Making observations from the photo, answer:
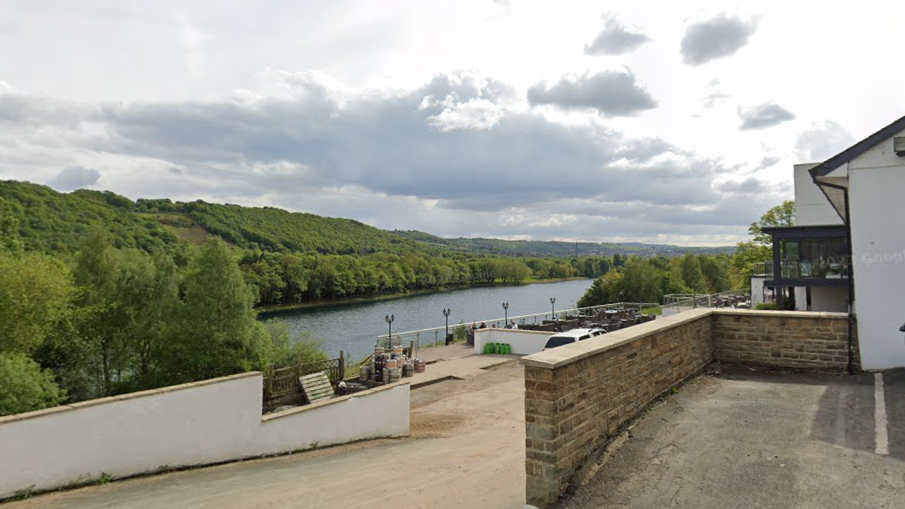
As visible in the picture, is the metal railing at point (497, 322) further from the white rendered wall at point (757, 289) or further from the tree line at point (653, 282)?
the tree line at point (653, 282)

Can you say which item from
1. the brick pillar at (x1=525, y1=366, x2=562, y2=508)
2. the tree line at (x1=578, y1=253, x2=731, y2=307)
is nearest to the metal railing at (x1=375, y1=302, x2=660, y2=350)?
the brick pillar at (x1=525, y1=366, x2=562, y2=508)

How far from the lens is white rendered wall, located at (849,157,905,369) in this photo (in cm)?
823

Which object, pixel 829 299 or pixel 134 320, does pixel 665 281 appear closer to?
pixel 829 299

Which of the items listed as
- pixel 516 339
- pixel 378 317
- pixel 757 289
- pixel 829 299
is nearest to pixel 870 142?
pixel 516 339

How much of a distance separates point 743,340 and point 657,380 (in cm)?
257

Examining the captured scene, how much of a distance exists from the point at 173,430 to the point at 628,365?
28.9 feet

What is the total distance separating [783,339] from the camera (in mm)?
7594

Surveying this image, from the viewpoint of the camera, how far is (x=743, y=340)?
7.81 metres

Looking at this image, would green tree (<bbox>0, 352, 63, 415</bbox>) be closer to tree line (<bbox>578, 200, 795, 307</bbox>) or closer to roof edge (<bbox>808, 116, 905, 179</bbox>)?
roof edge (<bbox>808, 116, 905, 179</bbox>)

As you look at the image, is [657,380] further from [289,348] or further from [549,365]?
[289,348]

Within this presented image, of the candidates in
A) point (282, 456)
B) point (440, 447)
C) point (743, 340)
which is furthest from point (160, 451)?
point (743, 340)

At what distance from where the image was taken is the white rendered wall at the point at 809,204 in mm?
27234

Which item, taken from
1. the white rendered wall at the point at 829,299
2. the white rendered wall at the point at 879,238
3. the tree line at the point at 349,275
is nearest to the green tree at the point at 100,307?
the white rendered wall at the point at 879,238

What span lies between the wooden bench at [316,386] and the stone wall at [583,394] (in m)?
13.6
